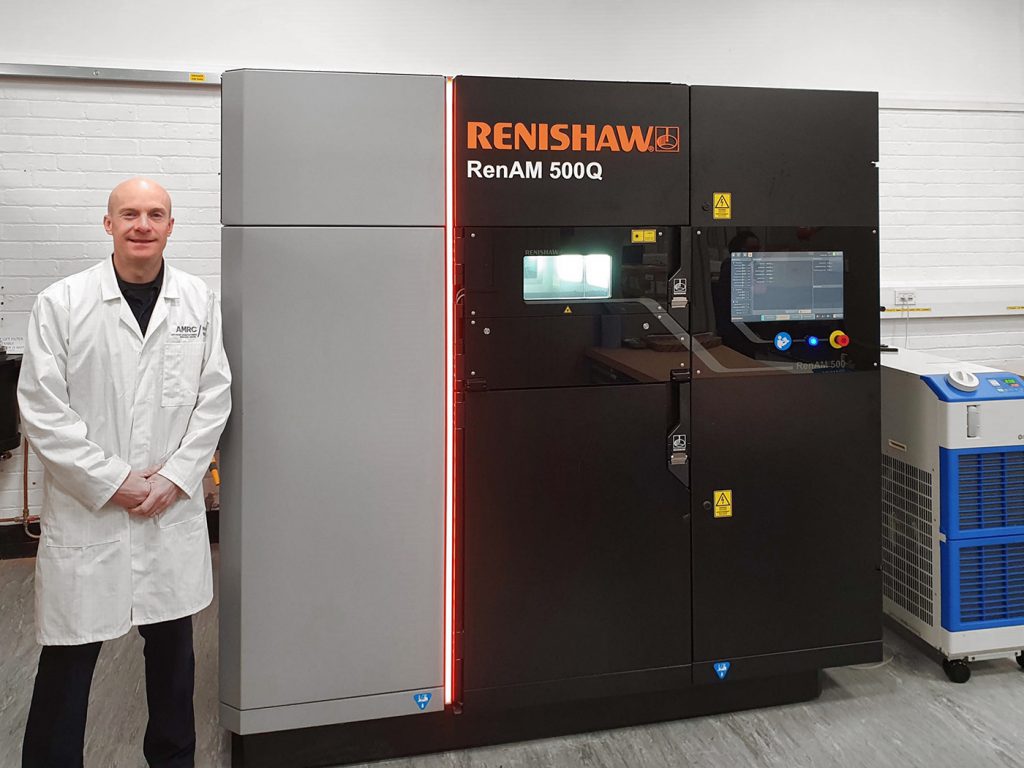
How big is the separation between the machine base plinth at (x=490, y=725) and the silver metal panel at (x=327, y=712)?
76 mm

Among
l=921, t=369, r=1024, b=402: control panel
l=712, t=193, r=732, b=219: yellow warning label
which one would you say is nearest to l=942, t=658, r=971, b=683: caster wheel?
l=921, t=369, r=1024, b=402: control panel

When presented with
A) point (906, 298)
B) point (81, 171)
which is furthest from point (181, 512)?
point (906, 298)

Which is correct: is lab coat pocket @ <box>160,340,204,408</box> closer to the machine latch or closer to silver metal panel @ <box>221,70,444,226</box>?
silver metal panel @ <box>221,70,444,226</box>

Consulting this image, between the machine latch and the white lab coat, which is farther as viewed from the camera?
the machine latch

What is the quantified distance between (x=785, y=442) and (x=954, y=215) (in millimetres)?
2837

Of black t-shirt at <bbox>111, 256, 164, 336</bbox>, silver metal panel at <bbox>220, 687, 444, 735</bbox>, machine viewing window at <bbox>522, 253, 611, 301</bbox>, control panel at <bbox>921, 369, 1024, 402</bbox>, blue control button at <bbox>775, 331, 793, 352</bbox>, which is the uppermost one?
machine viewing window at <bbox>522, 253, 611, 301</bbox>

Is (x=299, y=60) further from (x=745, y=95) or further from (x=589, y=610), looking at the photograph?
(x=589, y=610)

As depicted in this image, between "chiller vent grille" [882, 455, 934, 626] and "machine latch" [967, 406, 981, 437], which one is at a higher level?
"machine latch" [967, 406, 981, 437]

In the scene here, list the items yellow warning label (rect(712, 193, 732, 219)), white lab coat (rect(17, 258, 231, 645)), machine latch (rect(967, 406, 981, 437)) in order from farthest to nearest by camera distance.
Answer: machine latch (rect(967, 406, 981, 437)), yellow warning label (rect(712, 193, 732, 219)), white lab coat (rect(17, 258, 231, 645))

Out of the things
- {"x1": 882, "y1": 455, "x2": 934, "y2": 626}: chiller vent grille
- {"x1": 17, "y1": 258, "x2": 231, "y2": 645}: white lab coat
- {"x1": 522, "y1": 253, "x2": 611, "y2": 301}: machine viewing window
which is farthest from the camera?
{"x1": 882, "y1": 455, "x2": 934, "y2": 626}: chiller vent grille

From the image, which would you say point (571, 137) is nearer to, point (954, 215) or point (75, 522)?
point (75, 522)

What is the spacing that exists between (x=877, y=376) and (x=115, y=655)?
9.63 ft

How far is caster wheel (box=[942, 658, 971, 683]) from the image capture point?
265cm

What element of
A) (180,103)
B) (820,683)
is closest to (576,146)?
(820,683)
